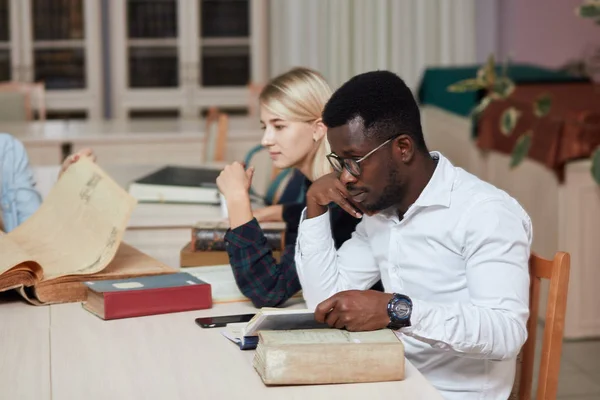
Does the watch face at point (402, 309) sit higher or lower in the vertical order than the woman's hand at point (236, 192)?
lower

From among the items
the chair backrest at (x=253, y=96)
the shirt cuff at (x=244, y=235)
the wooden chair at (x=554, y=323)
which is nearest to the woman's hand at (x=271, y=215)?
the shirt cuff at (x=244, y=235)

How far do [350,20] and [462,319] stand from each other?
510 centimetres

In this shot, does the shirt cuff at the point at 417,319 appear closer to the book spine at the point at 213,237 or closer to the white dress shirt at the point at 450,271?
the white dress shirt at the point at 450,271

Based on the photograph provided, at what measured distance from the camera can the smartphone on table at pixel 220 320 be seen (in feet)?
5.60

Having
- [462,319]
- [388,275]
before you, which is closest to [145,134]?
[388,275]

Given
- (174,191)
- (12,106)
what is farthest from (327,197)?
(12,106)

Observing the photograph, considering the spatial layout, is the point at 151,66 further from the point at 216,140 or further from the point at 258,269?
the point at 258,269

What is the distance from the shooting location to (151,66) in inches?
251

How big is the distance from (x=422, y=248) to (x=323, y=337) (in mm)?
367

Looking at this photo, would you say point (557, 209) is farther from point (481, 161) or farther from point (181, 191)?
point (181, 191)

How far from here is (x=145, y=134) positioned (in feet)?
14.6

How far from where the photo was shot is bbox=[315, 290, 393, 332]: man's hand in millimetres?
1451

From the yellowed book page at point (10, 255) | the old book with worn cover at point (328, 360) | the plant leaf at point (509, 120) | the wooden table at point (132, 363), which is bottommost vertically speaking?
the wooden table at point (132, 363)

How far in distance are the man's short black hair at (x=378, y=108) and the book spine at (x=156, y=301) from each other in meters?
0.44
